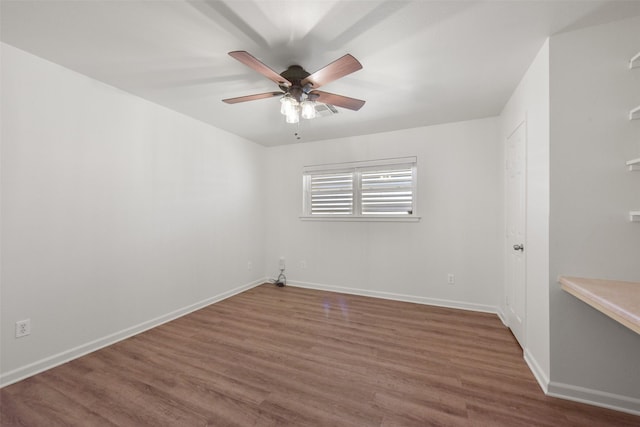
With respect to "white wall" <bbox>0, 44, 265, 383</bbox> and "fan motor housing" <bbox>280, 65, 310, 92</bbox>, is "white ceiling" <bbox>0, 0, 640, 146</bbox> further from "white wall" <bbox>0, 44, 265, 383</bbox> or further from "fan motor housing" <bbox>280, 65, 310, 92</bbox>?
"white wall" <bbox>0, 44, 265, 383</bbox>

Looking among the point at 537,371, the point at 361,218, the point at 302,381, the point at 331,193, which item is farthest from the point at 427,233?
the point at 302,381

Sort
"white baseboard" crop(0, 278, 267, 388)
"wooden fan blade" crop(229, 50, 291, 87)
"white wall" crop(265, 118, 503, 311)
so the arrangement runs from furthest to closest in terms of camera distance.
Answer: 1. "white wall" crop(265, 118, 503, 311)
2. "white baseboard" crop(0, 278, 267, 388)
3. "wooden fan blade" crop(229, 50, 291, 87)

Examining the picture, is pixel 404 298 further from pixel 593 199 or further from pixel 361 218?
pixel 593 199

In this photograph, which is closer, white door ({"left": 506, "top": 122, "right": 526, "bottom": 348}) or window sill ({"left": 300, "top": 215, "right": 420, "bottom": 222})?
white door ({"left": 506, "top": 122, "right": 526, "bottom": 348})

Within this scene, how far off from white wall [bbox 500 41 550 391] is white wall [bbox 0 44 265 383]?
349cm

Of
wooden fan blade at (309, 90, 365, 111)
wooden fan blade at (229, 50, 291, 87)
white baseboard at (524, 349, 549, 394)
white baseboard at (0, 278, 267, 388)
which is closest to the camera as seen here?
wooden fan blade at (229, 50, 291, 87)

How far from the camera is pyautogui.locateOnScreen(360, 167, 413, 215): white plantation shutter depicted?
3.57 meters

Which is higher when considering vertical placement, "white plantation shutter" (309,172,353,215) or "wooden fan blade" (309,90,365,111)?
"wooden fan blade" (309,90,365,111)

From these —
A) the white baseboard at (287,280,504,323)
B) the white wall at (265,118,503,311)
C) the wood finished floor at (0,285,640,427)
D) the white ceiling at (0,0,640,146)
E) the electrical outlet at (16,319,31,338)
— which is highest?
the white ceiling at (0,0,640,146)

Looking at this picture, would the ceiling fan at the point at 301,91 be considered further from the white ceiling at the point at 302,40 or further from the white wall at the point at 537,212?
the white wall at the point at 537,212

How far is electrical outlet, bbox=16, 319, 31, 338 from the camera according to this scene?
1.85 m

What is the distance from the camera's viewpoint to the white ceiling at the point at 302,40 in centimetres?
146

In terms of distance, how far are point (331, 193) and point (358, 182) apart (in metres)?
0.48

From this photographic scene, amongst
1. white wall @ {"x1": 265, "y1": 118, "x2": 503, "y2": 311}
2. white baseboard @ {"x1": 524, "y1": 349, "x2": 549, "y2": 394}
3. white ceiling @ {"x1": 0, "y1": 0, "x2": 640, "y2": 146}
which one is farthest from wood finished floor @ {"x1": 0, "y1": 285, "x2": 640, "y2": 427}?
white ceiling @ {"x1": 0, "y1": 0, "x2": 640, "y2": 146}
